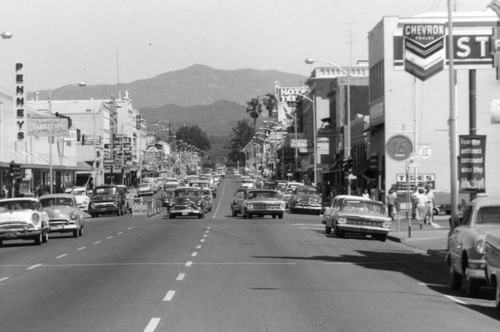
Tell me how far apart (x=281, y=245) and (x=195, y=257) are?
5703mm

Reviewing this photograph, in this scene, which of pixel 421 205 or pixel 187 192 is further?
pixel 187 192

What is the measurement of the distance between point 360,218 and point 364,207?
3.35ft

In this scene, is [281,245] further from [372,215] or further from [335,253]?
[372,215]

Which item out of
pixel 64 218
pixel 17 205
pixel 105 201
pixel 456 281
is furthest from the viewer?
pixel 105 201

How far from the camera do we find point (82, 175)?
118 metres

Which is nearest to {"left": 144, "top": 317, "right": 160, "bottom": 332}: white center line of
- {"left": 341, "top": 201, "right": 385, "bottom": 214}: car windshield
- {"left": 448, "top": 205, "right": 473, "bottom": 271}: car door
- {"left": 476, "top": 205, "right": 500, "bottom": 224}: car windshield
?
{"left": 448, "top": 205, "right": 473, "bottom": 271}: car door

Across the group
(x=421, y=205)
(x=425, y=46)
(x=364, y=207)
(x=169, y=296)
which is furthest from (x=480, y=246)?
(x=421, y=205)

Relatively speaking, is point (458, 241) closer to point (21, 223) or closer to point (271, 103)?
point (21, 223)

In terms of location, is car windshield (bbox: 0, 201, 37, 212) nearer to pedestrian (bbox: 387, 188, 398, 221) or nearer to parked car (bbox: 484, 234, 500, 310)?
pedestrian (bbox: 387, 188, 398, 221)

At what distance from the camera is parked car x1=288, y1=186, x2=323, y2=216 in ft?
205

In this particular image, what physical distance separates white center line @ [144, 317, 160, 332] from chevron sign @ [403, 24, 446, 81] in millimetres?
18860

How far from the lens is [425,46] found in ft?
97.7

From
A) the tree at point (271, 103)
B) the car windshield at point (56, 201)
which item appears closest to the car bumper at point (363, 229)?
the car windshield at point (56, 201)

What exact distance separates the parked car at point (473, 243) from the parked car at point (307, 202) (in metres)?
43.6
